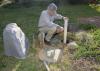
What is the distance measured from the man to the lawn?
57 cm

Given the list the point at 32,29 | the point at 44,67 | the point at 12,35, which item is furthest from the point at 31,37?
the point at 44,67

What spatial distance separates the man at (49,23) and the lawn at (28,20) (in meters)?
0.57

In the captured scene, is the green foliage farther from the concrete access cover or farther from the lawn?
the lawn

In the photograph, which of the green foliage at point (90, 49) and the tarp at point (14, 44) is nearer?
the tarp at point (14, 44)

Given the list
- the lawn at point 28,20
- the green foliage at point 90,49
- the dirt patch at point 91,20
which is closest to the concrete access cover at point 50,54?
the lawn at point 28,20

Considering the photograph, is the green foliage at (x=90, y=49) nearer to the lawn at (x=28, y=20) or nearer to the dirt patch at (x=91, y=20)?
the lawn at (x=28, y=20)

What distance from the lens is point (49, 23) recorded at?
8141 mm

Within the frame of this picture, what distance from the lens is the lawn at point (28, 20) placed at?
6984mm

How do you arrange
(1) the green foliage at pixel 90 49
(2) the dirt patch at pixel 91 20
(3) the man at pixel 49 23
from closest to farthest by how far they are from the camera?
(1) the green foliage at pixel 90 49, (3) the man at pixel 49 23, (2) the dirt patch at pixel 91 20

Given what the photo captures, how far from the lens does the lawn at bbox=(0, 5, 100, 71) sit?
6.98 metres

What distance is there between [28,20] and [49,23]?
280 cm

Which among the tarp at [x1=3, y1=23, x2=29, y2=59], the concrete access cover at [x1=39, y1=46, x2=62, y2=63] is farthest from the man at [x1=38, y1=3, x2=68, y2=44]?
the tarp at [x1=3, y1=23, x2=29, y2=59]

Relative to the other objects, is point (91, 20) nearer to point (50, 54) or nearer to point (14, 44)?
point (50, 54)

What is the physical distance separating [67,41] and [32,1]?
22.6 feet
